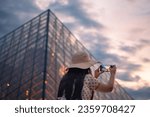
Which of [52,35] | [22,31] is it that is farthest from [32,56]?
[22,31]

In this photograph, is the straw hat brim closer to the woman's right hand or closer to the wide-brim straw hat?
the wide-brim straw hat

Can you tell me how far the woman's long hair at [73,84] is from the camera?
3533 mm

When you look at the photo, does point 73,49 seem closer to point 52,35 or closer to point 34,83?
point 52,35

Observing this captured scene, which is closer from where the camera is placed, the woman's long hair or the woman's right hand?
the woman's long hair

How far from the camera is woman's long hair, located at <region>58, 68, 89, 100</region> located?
3533 mm

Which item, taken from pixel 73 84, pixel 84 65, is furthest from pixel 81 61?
pixel 73 84

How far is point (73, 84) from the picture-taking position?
3.58m

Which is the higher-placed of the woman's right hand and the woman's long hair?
the woman's right hand

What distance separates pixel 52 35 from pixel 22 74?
4.39 m

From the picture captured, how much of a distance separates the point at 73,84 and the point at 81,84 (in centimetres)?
9

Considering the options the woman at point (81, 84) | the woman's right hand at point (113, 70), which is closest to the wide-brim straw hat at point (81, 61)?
the woman at point (81, 84)

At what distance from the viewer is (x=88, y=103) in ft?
11.6

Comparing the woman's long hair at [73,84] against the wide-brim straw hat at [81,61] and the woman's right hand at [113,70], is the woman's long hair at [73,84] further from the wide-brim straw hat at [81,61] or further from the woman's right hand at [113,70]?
the woman's right hand at [113,70]

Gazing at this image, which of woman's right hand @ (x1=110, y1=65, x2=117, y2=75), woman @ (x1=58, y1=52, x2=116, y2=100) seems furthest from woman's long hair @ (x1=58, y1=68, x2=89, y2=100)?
woman's right hand @ (x1=110, y1=65, x2=117, y2=75)
